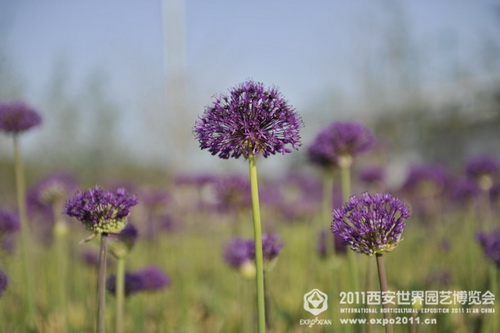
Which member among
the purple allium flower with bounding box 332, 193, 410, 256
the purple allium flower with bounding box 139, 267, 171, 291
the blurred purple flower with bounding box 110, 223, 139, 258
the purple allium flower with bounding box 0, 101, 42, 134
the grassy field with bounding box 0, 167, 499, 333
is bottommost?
the grassy field with bounding box 0, 167, 499, 333

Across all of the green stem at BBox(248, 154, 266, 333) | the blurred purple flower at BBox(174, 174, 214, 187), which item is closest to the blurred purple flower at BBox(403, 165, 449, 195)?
the blurred purple flower at BBox(174, 174, 214, 187)

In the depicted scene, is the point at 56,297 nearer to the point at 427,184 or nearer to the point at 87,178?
the point at 427,184

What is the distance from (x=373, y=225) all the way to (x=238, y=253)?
1.34 meters

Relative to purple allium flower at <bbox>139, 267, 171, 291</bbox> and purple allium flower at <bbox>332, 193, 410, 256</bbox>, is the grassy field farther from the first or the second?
purple allium flower at <bbox>332, 193, 410, 256</bbox>

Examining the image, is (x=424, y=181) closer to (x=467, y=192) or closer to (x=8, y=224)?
(x=467, y=192)

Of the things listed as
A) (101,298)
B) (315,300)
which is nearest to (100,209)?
(101,298)

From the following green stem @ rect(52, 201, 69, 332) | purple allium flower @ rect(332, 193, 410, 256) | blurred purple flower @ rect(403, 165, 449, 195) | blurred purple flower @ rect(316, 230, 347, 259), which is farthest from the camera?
blurred purple flower @ rect(403, 165, 449, 195)

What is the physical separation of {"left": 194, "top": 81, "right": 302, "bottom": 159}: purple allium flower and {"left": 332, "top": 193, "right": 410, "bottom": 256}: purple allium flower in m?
0.29

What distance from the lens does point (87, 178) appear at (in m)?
10.8

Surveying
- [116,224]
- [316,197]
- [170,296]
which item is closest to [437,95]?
[316,197]

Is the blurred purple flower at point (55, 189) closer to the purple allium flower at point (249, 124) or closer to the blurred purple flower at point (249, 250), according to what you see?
the blurred purple flower at point (249, 250)

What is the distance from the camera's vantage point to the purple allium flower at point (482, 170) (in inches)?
157

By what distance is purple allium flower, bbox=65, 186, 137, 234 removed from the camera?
1.56 metres

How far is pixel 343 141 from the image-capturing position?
108 inches
